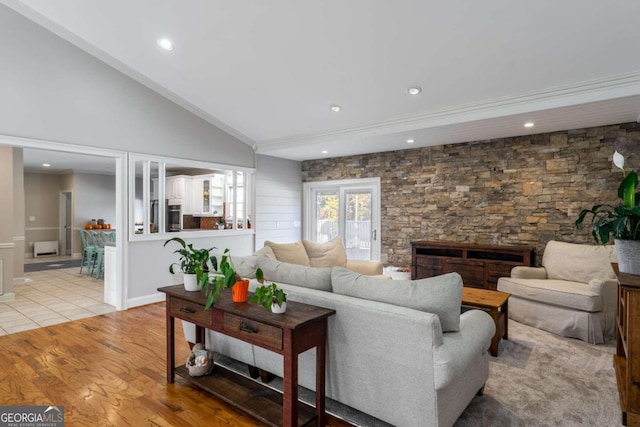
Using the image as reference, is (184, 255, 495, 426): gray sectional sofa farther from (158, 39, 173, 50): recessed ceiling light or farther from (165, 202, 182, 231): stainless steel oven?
(165, 202, 182, 231): stainless steel oven

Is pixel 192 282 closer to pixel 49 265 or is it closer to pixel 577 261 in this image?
pixel 577 261

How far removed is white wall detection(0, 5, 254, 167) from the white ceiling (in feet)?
0.64

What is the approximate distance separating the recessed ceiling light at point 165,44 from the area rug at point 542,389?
334 cm

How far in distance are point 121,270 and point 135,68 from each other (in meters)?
2.70

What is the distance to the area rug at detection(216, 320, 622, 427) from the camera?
2.28 meters

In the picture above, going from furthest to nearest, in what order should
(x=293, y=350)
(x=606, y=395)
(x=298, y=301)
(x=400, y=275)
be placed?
→ (x=400, y=275)
(x=606, y=395)
(x=298, y=301)
(x=293, y=350)

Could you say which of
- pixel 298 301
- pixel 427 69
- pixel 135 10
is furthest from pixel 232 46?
pixel 298 301

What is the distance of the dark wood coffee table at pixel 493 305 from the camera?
3.27 m

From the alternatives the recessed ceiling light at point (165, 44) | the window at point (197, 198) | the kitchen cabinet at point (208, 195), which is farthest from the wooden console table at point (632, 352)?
the kitchen cabinet at point (208, 195)

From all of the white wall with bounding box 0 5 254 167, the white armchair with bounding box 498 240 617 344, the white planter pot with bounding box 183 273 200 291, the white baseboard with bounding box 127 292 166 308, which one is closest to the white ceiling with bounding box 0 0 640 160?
the white wall with bounding box 0 5 254 167

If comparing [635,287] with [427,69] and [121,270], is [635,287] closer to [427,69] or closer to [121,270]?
[427,69]

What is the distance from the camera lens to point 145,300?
5039 mm

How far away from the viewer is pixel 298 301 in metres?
2.41

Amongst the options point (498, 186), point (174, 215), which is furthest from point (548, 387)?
point (174, 215)
